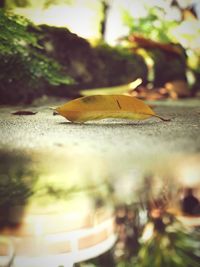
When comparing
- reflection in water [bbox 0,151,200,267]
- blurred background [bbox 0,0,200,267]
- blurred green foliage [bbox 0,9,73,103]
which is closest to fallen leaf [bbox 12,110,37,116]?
blurred background [bbox 0,0,200,267]

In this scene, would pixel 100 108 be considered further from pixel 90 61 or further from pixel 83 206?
pixel 90 61

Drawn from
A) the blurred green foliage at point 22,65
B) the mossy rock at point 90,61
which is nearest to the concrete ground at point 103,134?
the blurred green foliage at point 22,65

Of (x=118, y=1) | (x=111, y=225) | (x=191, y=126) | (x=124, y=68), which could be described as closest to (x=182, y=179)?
(x=111, y=225)

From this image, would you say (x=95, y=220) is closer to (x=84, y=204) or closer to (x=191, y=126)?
(x=84, y=204)

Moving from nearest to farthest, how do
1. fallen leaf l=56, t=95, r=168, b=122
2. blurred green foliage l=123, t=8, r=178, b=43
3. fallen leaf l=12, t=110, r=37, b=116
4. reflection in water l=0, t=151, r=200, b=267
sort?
1. reflection in water l=0, t=151, r=200, b=267
2. fallen leaf l=56, t=95, r=168, b=122
3. fallen leaf l=12, t=110, r=37, b=116
4. blurred green foliage l=123, t=8, r=178, b=43

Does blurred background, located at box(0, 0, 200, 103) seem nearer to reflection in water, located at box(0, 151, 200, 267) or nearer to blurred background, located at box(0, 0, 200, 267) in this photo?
blurred background, located at box(0, 0, 200, 267)

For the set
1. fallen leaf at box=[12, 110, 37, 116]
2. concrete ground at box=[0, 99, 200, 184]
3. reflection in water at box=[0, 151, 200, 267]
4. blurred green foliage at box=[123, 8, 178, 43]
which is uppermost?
blurred green foliage at box=[123, 8, 178, 43]
